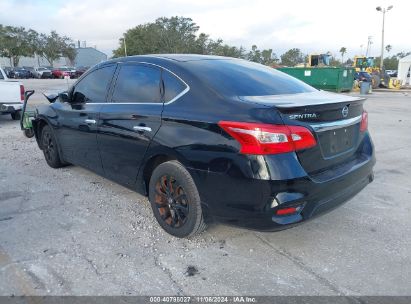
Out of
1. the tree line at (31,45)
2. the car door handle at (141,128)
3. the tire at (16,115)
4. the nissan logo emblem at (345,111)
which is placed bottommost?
the tire at (16,115)

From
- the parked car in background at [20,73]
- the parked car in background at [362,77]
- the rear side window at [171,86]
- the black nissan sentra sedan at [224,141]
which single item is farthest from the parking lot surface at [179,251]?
the parked car in background at [20,73]

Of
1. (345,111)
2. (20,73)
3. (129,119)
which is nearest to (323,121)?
(345,111)

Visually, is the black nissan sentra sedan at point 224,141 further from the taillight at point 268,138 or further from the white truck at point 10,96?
the white truck at point 10,96

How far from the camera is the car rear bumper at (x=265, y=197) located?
9.26 feet

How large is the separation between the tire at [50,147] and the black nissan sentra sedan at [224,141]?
54.7 inches

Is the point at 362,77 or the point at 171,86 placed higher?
the point at 362,77

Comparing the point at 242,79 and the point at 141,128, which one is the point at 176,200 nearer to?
the point at 141,128

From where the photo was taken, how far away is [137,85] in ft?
13.0

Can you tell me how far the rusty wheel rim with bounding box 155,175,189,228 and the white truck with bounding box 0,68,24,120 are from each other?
28.0ft

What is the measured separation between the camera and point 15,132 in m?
9.58

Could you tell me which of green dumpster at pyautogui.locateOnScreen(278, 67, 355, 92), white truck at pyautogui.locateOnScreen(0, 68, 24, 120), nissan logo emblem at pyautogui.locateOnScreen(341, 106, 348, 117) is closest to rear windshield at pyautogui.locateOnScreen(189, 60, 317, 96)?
nissan logo emblem at pyautogui.locateOnScreen(341, 106, 348, 117)

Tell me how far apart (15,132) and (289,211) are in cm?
864

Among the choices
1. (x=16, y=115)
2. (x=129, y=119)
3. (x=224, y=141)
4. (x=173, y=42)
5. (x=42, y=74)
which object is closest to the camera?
(x=224, y=141)

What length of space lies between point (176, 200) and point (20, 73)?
2033 inches
